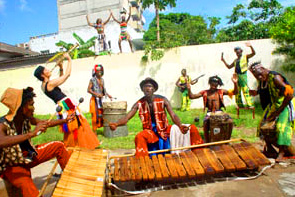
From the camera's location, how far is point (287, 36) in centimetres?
794

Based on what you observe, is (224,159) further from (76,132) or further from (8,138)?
(8,138)

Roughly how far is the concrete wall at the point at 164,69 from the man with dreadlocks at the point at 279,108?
5.70 metres

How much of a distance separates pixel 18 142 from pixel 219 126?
Answer: 11.4 ft

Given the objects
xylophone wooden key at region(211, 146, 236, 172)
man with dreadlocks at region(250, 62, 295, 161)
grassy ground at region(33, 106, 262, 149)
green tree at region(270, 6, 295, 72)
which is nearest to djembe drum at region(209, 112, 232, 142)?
man with dreadlocks at region(250, 62, 295, 161)

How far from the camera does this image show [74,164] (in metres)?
3.12

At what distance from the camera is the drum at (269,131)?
3984 mm

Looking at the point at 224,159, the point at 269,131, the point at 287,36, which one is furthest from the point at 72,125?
the point at 287,36

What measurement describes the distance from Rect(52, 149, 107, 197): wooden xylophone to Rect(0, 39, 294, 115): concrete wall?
7.25 metres

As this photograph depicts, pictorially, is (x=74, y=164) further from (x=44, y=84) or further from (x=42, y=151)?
(x=44, y=84)

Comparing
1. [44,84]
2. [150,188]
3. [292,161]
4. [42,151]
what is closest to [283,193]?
[292,161]

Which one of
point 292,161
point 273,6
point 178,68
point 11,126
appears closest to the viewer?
point 11,126

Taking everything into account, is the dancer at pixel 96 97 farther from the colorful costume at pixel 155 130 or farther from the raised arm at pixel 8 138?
the raised arm at pixel 8 138

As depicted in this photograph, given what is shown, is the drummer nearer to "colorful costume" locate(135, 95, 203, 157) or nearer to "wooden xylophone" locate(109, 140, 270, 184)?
"colorful costume" locate(135, 95, 203, 157)

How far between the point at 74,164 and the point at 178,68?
7.78m
